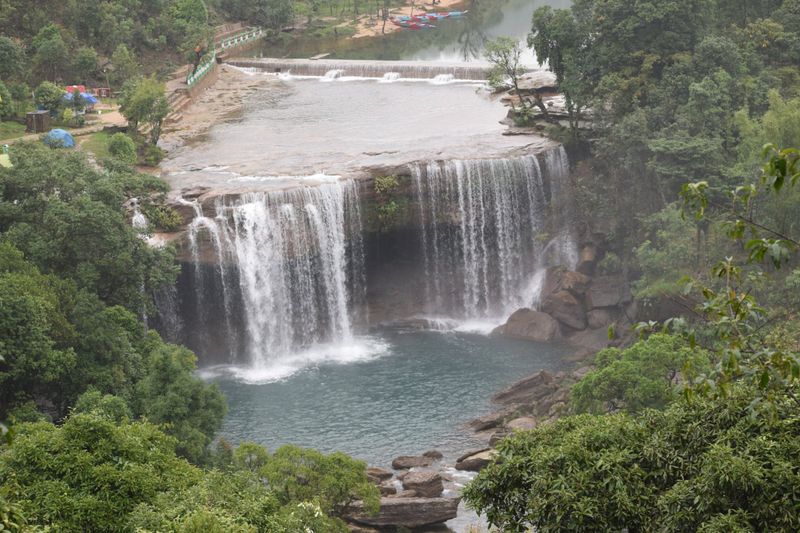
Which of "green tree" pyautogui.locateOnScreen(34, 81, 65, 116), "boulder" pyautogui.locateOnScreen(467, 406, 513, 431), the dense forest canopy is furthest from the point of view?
"green tree" pyautogui.locateOnScreen(34, 81, 65, 116)

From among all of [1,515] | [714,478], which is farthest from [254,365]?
[1,515]

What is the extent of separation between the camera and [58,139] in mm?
38031

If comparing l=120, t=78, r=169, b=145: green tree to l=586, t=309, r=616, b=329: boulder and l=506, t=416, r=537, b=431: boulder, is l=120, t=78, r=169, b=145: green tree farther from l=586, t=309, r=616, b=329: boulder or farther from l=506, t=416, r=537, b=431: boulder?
l=506, t=416, r=537, b=431: boulder

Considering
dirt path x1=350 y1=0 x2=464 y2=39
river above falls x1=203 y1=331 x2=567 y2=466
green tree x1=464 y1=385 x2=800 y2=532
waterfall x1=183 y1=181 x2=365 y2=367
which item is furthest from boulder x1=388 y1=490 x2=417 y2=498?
dirt path x1=350 y1=0 x2=464 y2=39

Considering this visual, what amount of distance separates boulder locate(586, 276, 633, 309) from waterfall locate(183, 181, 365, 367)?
8.45 meters

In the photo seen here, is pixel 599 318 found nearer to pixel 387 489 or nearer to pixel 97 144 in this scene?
pixel 387 489

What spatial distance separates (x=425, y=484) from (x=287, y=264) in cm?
1351

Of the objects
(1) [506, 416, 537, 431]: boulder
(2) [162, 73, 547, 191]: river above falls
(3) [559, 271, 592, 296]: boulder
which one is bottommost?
(1) [506, 416, 537, 431]: boulder

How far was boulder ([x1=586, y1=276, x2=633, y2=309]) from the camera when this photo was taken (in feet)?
125

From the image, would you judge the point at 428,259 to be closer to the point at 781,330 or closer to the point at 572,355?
the point at 572,355

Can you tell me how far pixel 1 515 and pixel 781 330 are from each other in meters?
23.8

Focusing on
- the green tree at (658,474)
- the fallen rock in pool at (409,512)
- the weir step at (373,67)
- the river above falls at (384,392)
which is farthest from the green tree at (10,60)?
the green tree at (658,474)

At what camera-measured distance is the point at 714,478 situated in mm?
14195

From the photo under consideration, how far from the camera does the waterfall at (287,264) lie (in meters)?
36.9
